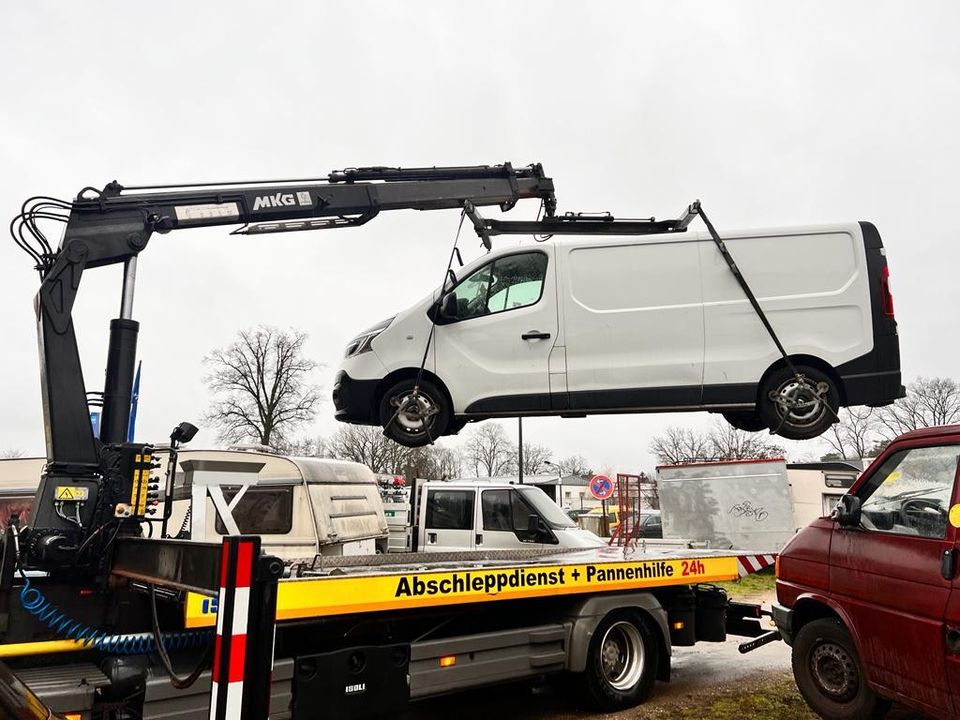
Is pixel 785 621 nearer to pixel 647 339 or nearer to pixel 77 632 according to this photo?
pixel 647 339

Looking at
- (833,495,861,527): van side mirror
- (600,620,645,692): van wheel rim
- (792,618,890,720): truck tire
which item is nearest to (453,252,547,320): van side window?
(833,495,861,527): van side mirror

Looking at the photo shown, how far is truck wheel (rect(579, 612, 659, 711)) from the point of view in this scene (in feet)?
20.0

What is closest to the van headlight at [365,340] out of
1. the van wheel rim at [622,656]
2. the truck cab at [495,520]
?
the van wheel rim at [622,656]

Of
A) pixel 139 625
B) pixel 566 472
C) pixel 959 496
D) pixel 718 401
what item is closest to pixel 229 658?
pixel 139 625

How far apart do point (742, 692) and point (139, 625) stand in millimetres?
5052

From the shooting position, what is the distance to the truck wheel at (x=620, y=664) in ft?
20.0

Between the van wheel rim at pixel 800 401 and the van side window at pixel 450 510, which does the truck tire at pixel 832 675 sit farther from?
the van side window at pixel 450 510

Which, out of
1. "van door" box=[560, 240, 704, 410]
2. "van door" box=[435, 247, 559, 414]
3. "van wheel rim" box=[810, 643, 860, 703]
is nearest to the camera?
"van door" box=[560, 240, 704, 410]

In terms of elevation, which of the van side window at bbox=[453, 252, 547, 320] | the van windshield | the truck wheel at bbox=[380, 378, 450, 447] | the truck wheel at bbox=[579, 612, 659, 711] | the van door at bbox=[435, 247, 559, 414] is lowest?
the truck wheel at bbox=[579, 612, 659, 711]

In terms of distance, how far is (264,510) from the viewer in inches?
287

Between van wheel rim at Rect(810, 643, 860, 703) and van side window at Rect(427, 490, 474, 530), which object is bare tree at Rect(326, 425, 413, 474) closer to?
van side window at Rect(427, 490, 474, 530)

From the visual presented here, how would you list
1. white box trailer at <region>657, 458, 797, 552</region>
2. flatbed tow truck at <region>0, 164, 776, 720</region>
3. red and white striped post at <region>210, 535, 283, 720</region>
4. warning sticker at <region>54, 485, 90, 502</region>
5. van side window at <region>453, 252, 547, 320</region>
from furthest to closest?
white box trailer at <region>657, 458, 797, 552</region> → van side window at <region>453, 252, 547, 320</region> → warning sticker at <region>54, 485, 90, 502</region> → flatbed tow truck at <region>0, 164, 776, 720</region> → red and white striped post at <region>210, 535, 283, 720</region>

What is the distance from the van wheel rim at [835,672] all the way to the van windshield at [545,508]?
10.4 feet

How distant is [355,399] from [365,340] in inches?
16.0
